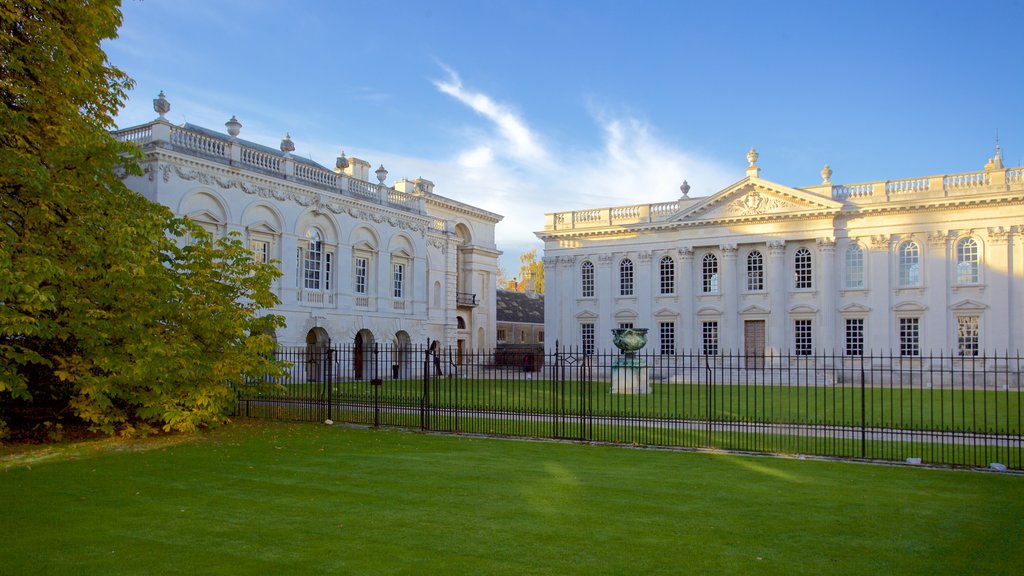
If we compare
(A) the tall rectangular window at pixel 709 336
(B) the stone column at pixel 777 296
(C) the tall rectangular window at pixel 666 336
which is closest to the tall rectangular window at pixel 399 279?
(C) the tall rectangular window at pixel 666 336

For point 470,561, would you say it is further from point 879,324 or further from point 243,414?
point 879,324

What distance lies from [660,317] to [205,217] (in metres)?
27.7

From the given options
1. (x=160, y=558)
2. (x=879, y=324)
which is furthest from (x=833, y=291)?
(x=160, y=558)

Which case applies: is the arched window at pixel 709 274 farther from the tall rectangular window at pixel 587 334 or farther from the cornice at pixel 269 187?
the cornice at pixel 269 187

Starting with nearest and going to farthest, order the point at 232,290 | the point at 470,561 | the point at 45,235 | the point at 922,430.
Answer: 1. the point at 470,561
2. the point at 45,235
3. the point at 922,430
4. the point at 232,290

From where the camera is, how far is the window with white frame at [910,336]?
134 feet

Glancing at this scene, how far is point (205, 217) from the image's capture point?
99.4ft

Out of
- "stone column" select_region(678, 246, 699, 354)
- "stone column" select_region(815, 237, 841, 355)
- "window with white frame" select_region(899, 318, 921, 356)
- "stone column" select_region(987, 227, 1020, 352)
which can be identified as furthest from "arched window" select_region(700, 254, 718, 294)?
"stone column" select_region(987, 227, 1020, 352)

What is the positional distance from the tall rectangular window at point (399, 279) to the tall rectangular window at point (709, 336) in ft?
59.0

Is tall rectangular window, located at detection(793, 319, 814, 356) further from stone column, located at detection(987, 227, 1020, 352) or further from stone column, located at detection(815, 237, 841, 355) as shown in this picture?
stone column, located at detection(987, 227, 1020, 352)

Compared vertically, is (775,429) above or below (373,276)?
below

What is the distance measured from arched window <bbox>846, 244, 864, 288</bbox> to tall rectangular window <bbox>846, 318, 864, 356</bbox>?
1.95 m

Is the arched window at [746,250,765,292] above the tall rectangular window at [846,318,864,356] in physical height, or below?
above

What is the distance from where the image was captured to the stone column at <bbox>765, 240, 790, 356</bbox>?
43.9 meters
